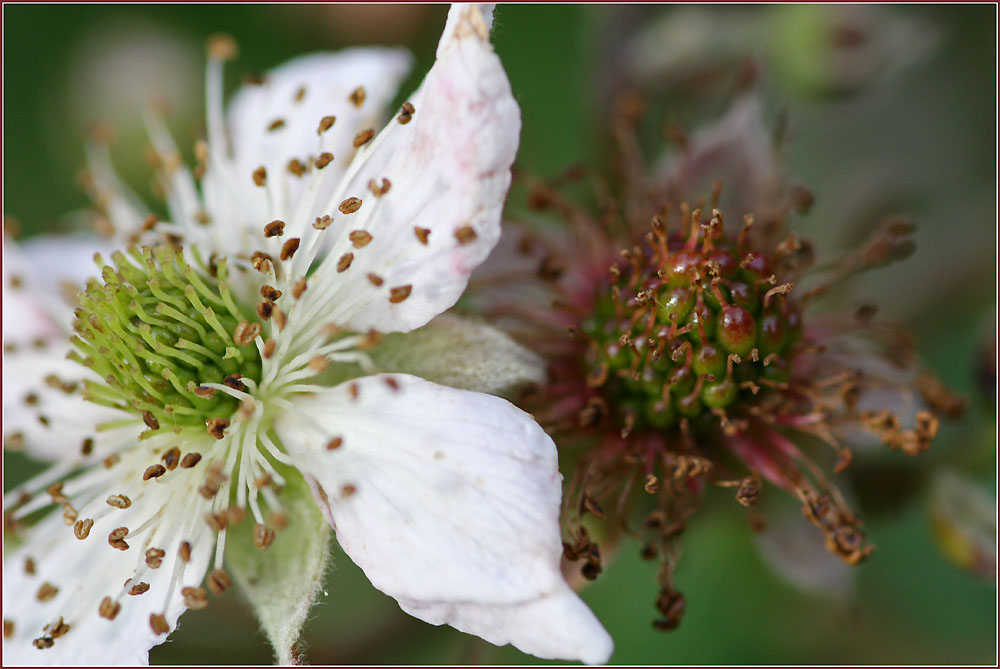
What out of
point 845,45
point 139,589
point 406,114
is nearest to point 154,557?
point 139,589

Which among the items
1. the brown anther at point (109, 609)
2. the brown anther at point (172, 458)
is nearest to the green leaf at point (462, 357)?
the brown anther at point (172, 458)

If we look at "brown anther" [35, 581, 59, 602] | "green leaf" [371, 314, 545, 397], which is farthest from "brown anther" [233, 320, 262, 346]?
"brown anther" [35, 581, 59, 602]

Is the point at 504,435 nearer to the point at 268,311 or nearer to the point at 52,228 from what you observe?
the point at 268,311

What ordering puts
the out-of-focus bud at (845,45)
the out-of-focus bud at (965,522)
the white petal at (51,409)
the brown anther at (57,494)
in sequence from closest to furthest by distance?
the brown anther at (57,494) < the white petal at (51,409) < the out-of-focus bud at (965,522) < the out-of-focus bud at (845,45)

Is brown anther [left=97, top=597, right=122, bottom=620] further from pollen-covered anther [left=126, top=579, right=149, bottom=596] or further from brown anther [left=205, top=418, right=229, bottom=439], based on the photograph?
brown anther [left=205, top=418, right=229, bottom=439]

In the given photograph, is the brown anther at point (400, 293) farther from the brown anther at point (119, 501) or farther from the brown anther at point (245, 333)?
the brown anther at point (119, 501)
